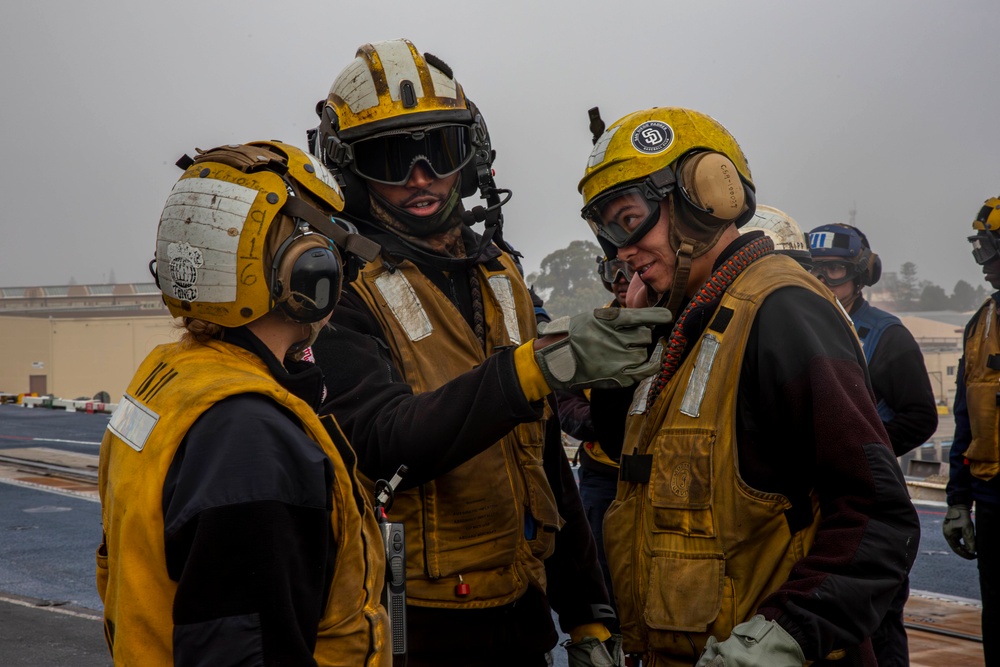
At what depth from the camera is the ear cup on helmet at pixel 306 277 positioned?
2.00 meters

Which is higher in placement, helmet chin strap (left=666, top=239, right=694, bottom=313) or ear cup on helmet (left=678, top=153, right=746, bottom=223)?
ear cup on helmet (left=678, top=153, right=746, bottom=223)

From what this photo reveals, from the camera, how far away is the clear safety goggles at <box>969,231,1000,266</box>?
6.01 m

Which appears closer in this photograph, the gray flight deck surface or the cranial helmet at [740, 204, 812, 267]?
the cranial helmet at [740, 204, 812, 267]

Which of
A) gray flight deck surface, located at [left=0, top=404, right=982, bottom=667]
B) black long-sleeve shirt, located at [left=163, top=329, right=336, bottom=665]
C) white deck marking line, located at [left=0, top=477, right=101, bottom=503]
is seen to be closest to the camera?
black long-sleeve shirt, located at [left=163, top=329, right=336, bottom=665]

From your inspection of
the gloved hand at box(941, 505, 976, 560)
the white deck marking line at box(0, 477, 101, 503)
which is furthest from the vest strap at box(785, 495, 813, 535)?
the white deck marking line at box(0, 477, 101, 503)

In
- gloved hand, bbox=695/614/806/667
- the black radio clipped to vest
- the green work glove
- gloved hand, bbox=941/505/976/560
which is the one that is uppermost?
the black radio clipped to vest

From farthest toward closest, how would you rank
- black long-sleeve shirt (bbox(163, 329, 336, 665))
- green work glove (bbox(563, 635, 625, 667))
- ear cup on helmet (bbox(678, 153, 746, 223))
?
green work glove (bbox(563, 635, 625, 667)), ear cup on helmet (bbox(678, 153, 746, 223)), black long-sleeve shirt (bbox(163, 329, 336, 665))

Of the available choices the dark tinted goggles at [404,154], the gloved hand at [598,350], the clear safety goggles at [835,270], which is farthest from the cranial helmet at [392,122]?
the clear safety goggles at [835,270]

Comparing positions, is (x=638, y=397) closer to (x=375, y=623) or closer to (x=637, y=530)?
(x=637, y=530)

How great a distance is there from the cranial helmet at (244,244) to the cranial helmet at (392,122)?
1.14 metres

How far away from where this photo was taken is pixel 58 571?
8008 mm

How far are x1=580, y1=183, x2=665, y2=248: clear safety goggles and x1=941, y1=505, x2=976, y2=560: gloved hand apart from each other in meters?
4.12

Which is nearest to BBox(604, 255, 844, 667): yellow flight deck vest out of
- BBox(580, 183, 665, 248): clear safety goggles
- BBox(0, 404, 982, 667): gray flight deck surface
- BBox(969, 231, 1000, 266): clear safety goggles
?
BBox(580, 183, 665, 248): clear safety goggles

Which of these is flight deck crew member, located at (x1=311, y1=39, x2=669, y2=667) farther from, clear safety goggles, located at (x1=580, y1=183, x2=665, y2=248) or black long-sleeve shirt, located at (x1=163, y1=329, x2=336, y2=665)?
black long-sleeve shirt, located at (x1=163, y1=329, x2=336, y2=665)
